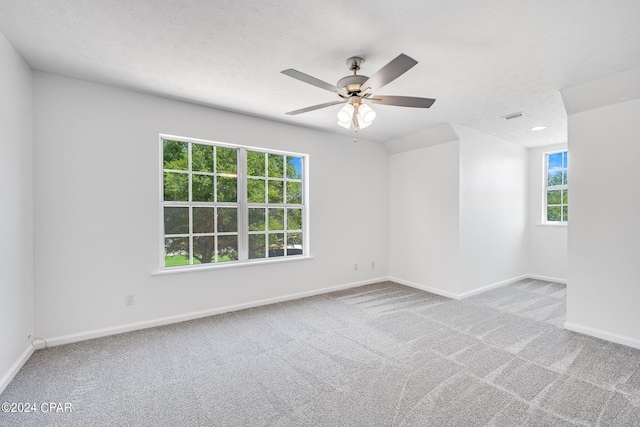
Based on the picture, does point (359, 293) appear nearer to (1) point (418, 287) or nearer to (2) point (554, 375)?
(1) point (418, 287)

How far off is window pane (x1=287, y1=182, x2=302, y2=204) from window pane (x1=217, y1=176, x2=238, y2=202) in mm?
791

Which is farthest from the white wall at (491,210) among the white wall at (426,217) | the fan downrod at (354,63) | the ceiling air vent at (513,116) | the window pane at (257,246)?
the window pane at (257,246)

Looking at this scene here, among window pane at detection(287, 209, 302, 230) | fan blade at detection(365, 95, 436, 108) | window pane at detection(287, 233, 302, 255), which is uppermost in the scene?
fan blade at detection(365, 95, 436, 108)

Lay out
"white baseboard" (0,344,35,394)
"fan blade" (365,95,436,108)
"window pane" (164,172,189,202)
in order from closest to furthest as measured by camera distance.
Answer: "white baseboard" (0,344,35,394)
"fan blade" (365,95,436,108)
"window pane" (164,172,189,202)

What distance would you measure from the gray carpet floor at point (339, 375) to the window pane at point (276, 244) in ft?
3.12

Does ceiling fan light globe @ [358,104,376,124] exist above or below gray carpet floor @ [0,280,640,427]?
above

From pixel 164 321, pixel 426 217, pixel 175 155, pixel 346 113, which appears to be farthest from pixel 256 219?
pixel 426 217

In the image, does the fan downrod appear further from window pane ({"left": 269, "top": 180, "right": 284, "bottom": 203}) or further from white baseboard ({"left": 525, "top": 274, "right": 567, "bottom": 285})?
white baseboard ({"left": 525, "top": 274, "right": 567, "bottom": 285})

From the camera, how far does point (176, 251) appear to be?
3.30 m

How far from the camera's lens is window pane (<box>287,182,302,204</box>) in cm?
417

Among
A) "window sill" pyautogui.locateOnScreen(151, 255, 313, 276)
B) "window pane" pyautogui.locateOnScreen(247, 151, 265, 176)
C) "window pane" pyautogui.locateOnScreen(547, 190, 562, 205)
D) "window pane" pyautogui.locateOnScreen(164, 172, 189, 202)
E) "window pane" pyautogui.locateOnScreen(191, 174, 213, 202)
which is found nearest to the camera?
"window sill" pyautogui.locateOnScreen(151, 255, 313, 276)

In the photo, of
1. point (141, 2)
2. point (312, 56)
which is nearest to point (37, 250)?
point (141, 2)

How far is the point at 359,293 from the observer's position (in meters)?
4.30

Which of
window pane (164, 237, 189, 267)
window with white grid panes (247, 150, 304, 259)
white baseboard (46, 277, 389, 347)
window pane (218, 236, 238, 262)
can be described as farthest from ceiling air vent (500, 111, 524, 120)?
window pane (164, 237, 189, 267)
